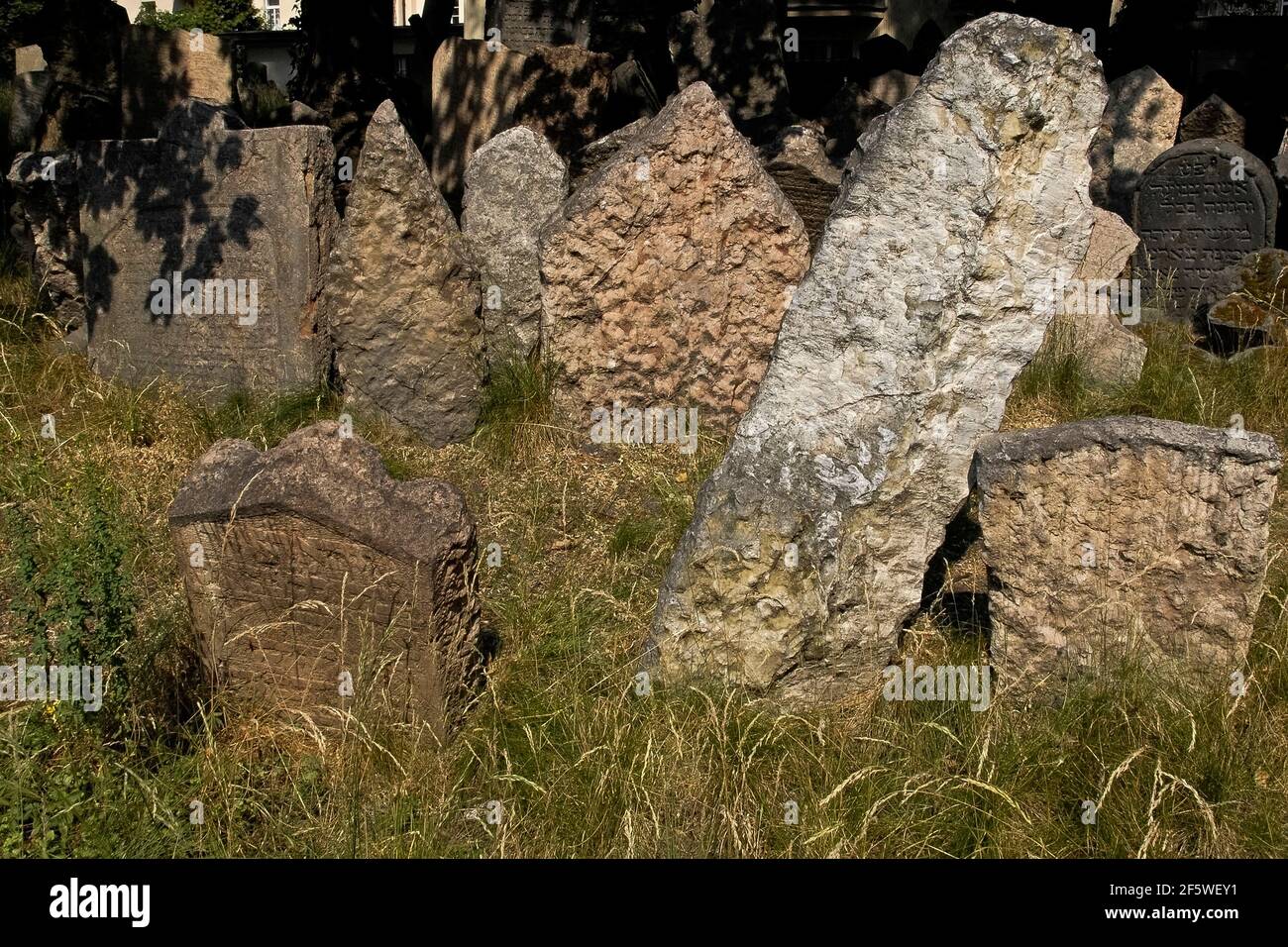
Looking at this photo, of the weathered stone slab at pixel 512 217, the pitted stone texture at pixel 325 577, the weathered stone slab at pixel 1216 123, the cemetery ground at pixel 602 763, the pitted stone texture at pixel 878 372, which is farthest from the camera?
the weathered stone slab at pixel 1216 123

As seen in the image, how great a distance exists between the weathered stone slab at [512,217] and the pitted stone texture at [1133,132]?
506 cm

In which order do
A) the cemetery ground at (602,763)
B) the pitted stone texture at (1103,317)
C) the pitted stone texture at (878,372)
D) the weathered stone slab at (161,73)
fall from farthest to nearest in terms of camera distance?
the weathered stone slab at (161,73) → the pitted stone texture at (1103,317) → the pitted stone texture at (878,372) → the cemetery ground at (602,763)

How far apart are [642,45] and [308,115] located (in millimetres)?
4461

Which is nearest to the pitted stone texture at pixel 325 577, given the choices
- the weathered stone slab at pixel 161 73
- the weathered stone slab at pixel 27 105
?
the weathered stone slab at pixel 161 73

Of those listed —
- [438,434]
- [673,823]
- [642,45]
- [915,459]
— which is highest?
[642,45]

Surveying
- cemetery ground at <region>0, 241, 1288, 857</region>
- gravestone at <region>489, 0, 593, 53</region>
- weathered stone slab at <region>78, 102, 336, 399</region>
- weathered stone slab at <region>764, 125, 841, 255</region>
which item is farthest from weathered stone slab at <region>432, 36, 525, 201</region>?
cemetery ground at <region>0, 241, 1288, 857</region>

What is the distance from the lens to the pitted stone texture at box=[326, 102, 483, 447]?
598 centimetres

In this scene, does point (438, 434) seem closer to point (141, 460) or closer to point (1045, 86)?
point (141, 460)

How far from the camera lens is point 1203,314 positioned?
773 cm

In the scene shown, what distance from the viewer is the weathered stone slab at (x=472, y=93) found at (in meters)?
8.82

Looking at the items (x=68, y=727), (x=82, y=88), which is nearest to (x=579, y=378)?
(x=68, y=727)

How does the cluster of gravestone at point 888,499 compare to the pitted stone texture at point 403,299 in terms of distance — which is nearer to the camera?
the cluster of gravestone at point 888,499

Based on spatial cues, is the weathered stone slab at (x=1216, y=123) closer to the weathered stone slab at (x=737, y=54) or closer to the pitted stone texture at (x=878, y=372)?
the weathered stone slab at (x=737, y=54)

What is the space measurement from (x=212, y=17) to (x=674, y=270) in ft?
86.8
